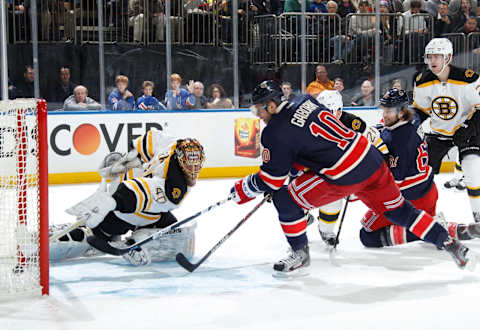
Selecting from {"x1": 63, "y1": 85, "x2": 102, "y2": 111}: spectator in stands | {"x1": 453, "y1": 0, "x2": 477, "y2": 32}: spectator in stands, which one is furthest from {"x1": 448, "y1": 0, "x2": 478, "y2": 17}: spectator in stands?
{"x1": 63, "y1": 85, "x2": 102, "y2": 111}: spectator in stands

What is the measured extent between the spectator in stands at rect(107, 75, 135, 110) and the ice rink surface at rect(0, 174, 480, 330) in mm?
3103

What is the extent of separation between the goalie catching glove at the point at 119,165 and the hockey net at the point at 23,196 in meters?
0.68

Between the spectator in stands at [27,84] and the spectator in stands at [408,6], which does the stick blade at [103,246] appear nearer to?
the spectator in stands at [27,84]

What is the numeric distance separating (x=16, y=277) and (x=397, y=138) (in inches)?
77.5

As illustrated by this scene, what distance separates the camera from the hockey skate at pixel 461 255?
309 centimetres

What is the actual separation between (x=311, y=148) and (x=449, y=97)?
59.9 inches

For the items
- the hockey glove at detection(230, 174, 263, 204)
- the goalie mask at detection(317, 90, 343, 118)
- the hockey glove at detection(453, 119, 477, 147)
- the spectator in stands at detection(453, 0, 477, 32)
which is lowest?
the hockey glove at detection(230, 174, 263, 204)

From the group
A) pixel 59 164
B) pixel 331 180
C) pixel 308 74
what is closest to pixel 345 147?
pixel 331 180

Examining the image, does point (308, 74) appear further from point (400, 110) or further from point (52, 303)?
point (52, 303)

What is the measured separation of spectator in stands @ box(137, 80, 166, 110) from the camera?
274 inches

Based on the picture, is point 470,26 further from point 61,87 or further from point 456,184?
point 61,87

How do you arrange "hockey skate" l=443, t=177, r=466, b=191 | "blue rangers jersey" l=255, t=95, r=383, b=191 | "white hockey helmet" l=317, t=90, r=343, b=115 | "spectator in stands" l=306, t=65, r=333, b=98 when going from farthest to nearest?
"spectator in stands" l=306, t=65, r=333, b=98, "hockey skate" l=443, t=177, r=466, b=191, "white hockey helmet" l=317, t=90, r=343, b=115, "blue rangers jersey" l=255, t=95, r=383, b=191

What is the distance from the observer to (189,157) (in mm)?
3342

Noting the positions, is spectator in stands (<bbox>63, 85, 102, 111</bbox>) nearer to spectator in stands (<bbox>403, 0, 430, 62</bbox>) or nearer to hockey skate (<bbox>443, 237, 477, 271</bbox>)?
spectator in stands (<bbox>403, 0, 430, 62</bbox>)
